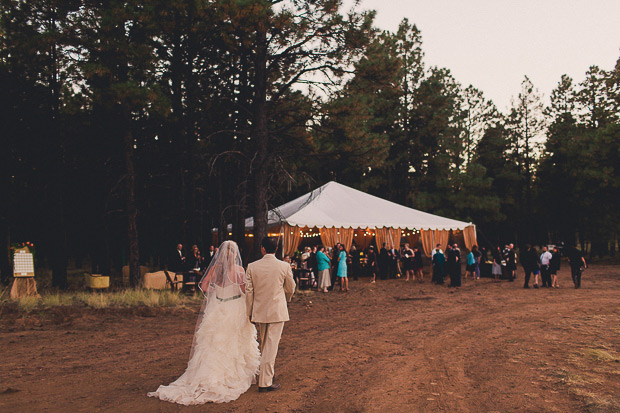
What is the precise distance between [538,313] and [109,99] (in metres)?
12.0

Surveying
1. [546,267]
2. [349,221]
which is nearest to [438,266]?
[546,267]

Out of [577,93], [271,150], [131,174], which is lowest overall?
[131,174]

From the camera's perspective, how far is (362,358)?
6195 mm

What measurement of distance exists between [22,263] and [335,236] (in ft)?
35.9

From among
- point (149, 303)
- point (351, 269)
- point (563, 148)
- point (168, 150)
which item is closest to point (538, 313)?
point (149, 303)

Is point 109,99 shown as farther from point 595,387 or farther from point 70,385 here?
point 595,387

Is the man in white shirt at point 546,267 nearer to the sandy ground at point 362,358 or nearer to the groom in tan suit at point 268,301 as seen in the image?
the sandy ground at point 362,358

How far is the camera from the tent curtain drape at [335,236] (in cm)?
1800

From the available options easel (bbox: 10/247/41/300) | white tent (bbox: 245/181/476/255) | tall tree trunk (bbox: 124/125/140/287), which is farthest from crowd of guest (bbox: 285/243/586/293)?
easel (bbox: 10/247/41/300)

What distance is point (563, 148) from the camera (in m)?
31.5

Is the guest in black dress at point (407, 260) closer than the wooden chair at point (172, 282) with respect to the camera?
No

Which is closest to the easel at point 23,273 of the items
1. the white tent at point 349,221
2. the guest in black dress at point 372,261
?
the white tent at point 349,221

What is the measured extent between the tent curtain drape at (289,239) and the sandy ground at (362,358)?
541 centimetres

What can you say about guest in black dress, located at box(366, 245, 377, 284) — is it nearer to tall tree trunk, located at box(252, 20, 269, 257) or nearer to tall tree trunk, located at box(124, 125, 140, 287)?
tall tree trunk, located at box(252, 20, 269, 257)
